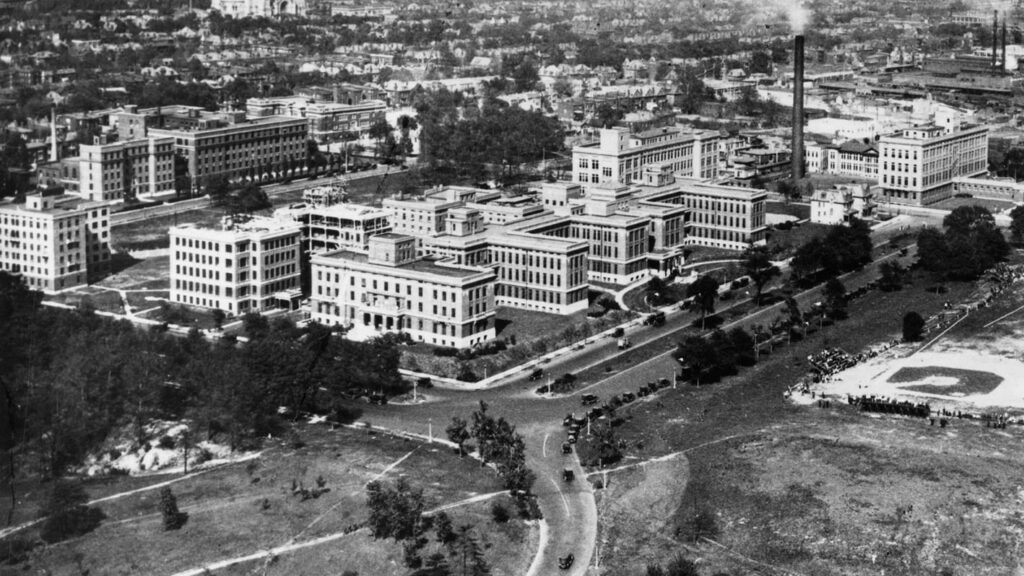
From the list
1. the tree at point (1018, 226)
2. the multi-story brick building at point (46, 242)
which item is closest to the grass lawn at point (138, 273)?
the multi-story brick building at point (46, 242)

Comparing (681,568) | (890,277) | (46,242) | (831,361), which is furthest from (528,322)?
(681,568)

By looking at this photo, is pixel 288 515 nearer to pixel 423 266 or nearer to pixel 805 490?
pixel 805 490

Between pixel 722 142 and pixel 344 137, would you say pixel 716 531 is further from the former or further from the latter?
pixel 344 137

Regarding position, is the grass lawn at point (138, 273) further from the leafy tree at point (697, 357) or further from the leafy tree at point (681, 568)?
the leafy tree at point (681, 568)

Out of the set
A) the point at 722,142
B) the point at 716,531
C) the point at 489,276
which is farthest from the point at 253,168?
the point at 716,531

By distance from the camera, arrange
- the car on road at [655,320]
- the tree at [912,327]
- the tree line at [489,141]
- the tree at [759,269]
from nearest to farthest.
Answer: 1. the tree at [912,327]
2. the car on road at [655,320]
3. the tree at [759,269]
4. the tree line at [489,141]

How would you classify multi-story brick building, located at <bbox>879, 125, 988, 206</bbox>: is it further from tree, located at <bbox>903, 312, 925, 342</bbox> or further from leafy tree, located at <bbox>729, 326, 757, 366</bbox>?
leafy tree, located at <bbox>729, 326, 757, 366</bbox>
